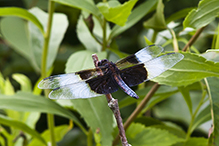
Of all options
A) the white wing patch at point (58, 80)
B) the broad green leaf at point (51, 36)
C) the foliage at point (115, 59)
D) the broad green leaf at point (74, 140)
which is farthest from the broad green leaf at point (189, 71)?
the broad green leaf at point (74, 140)

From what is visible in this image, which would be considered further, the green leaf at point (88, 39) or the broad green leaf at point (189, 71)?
the green leaf at point (88, 39)

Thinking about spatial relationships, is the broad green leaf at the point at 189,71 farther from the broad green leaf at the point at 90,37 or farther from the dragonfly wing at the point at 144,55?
the broad green leaf at the point at 90,37

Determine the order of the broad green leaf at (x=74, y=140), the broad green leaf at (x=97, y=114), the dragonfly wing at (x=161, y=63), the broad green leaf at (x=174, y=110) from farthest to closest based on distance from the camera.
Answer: the broad green leaf at (x=74, y=140) < the broad green leaf at (x=174, y=110) < the broad green leaf at (x=97, y=114) < the dragonfly wing at (x=161, y=63)

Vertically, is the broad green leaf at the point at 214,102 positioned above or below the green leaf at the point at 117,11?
below

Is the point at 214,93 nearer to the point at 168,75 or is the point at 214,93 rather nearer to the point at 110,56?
the point at 168,75

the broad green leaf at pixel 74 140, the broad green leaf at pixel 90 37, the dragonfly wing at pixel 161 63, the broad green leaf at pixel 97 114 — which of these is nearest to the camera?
the dragonfly wing at pixel 161 63

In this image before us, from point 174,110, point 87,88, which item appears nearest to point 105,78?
point 87,88

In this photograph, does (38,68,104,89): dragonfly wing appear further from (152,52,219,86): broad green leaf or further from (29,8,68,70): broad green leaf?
(29,8,68,70): broad green leaf
